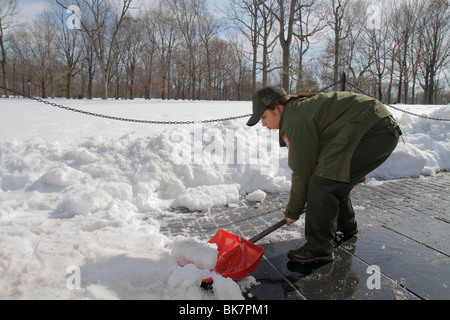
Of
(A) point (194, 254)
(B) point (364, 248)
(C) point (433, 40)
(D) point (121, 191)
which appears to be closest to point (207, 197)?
(D) point (121, 191)

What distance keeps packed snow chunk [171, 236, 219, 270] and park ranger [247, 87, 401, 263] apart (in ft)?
2.76

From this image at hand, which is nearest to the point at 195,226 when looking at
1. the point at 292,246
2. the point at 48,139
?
the point at 292,246

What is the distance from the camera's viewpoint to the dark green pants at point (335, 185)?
2.37m

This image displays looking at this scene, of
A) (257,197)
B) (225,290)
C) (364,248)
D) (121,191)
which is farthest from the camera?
(257,197)

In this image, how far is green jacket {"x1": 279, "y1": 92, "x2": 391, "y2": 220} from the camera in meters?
2.29

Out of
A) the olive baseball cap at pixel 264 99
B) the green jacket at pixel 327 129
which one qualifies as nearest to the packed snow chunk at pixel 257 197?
the green jacket at pixel 327 129

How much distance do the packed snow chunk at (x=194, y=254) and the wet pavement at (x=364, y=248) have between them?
364mm

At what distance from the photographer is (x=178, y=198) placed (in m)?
4.22

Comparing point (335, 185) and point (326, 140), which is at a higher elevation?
point (326, 140)

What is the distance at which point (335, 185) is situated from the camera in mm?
2373

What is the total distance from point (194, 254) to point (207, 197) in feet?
6.38

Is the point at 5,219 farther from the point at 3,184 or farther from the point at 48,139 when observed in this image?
the point at 48,139

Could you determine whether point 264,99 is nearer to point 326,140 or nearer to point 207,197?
point 326,140

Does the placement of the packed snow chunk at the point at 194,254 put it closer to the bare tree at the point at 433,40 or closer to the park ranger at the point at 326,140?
the park ranger at the point at 326,140
